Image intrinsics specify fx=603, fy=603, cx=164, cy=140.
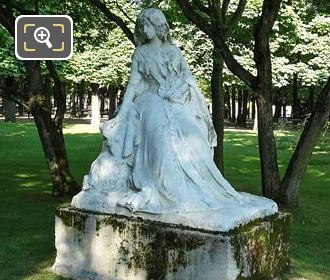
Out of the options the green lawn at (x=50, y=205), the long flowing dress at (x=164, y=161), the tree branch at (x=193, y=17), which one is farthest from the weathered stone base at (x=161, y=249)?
the tree branch at (x=193, y=17)

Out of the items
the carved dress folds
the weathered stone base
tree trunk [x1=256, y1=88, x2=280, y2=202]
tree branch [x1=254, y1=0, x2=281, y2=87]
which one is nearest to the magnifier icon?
the carved dress folds

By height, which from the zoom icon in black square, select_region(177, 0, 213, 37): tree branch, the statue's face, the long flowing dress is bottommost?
the long flowing dress

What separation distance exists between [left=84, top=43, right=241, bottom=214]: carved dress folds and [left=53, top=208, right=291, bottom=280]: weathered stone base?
0.29m

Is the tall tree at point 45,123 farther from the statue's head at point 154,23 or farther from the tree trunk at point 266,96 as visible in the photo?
the statue's head at point 154,23

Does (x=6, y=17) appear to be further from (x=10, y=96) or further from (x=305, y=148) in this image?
(x=305, y=148)

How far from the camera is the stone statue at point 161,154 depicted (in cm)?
616

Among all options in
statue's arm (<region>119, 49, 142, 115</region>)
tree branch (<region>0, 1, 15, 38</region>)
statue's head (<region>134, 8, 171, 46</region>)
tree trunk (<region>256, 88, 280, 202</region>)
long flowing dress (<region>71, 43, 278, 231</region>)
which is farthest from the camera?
tree branch (<region>0, 1, 15, 38</region>)

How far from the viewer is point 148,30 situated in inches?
267

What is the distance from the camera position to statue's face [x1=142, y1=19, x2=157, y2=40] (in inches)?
267

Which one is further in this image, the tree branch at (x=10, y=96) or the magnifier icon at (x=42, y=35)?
the tree branch at (x=10, y=96)

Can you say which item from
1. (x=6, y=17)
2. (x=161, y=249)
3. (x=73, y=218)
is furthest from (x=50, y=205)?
(x=161, y=249)

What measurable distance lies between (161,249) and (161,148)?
1.05 metres

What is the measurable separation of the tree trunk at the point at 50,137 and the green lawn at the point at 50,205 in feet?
1.42

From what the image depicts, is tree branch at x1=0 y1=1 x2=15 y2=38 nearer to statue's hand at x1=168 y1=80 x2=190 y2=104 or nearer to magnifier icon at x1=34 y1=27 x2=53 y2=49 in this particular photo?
statue's hand at x1=168 y1=80 x2=190 y2=104
